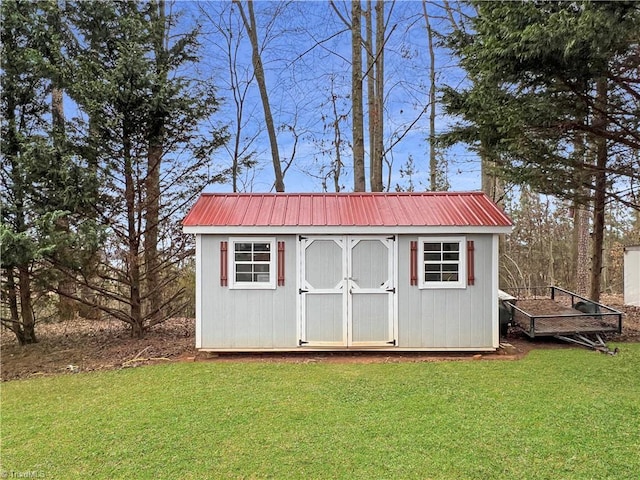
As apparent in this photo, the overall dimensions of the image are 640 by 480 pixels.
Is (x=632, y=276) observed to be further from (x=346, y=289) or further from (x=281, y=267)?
(x=281, y=267)

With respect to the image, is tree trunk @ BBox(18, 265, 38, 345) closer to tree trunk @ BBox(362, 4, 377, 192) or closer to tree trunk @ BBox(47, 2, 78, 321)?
tree trunk @ BBox(47, 2, 78, 321)

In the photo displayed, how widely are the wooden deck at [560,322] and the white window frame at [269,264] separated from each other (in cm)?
425

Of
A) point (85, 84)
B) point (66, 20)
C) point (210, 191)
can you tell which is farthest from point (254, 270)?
point (66, 20)

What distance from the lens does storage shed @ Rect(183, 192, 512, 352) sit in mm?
5574

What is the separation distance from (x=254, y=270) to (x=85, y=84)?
394 cm

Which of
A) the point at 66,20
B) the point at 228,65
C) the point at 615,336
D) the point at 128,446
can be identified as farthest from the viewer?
the point at 228,65

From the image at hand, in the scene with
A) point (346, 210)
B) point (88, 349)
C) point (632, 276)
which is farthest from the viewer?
point (632, 276)

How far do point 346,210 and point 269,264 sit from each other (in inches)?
58.7

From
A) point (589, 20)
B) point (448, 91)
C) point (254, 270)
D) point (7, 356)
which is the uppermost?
point (448, 91)

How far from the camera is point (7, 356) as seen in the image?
19.0ft

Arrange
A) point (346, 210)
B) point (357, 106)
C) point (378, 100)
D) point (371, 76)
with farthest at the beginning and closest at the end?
point (378, 100) < point (371, 76) < point (357, 106) < point (346, 210)

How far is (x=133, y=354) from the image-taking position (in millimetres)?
5809

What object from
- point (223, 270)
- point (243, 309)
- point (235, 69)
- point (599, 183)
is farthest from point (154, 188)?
point (599, 183)

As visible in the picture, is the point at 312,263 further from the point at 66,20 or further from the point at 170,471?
the point at 66,20
